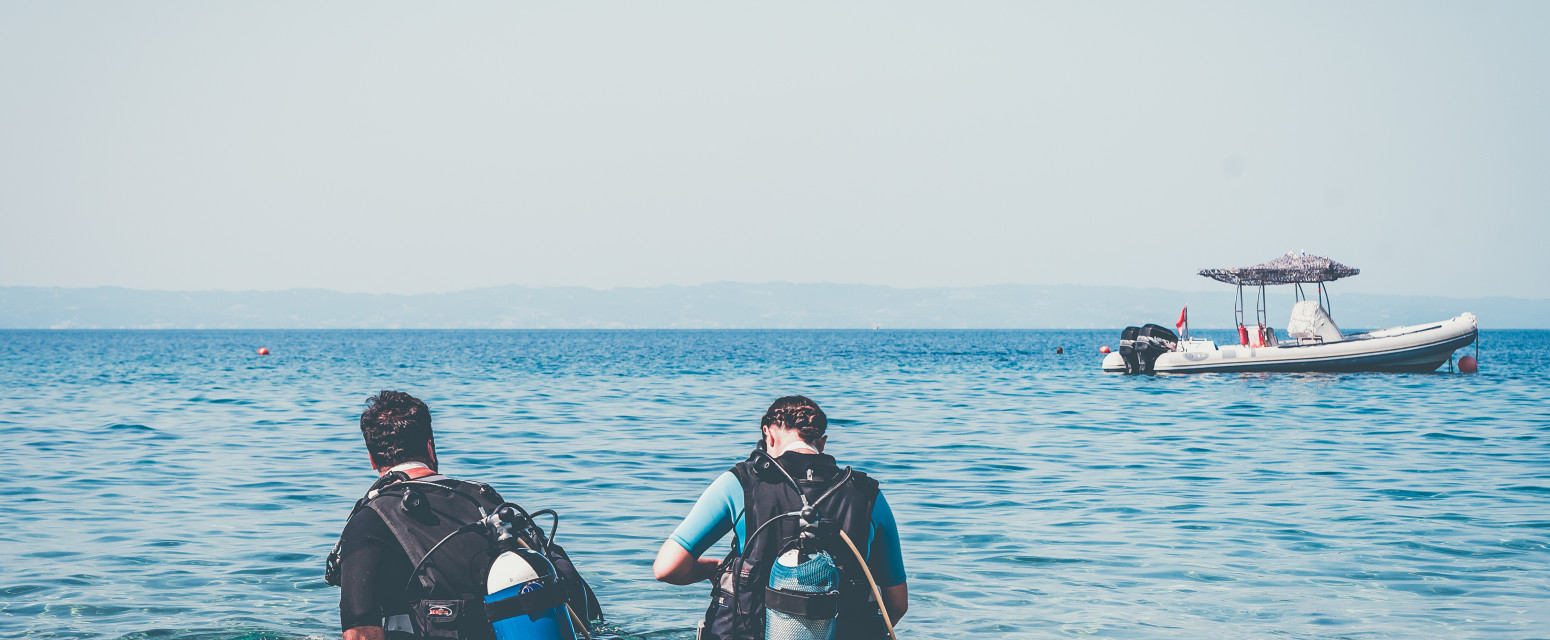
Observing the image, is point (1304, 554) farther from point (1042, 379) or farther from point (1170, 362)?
point (1042, 379)

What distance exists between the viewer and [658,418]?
26438mm

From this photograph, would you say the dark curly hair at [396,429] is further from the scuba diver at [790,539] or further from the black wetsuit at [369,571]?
the scuba diver at [790,539]

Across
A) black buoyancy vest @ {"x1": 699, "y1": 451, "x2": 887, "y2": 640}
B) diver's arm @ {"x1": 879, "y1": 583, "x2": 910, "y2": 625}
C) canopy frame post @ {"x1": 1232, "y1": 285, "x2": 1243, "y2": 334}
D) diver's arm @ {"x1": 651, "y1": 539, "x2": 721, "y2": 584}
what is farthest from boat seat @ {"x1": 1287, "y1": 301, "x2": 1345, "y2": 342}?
diver's arm @ {"x1": 651, "y1": 539, "x2": 721, "y2": 584}

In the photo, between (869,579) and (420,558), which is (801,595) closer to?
(869,579)

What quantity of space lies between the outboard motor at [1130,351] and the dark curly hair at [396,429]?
1655 inches

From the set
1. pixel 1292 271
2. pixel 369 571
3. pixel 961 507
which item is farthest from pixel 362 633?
pixel 1292 271

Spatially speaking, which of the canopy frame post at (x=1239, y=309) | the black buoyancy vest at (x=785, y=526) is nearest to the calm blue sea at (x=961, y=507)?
the black buoyancy vest at (x=785, y=526)

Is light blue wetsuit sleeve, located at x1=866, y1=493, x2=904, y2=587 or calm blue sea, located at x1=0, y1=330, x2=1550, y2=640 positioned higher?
light blue wetsuit sleeve, located at x1=866, y1=493, x2=904, y2=587

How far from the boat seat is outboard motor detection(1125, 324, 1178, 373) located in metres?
4.12

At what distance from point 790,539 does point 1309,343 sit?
1523 inches

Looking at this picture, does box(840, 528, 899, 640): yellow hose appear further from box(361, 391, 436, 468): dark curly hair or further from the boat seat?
the boat seat

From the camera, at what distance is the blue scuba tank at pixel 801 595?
4.67 metres

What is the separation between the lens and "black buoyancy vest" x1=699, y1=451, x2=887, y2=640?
187 inches

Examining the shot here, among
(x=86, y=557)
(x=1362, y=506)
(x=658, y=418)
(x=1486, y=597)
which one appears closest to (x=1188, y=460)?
(x=1362, y=506)
